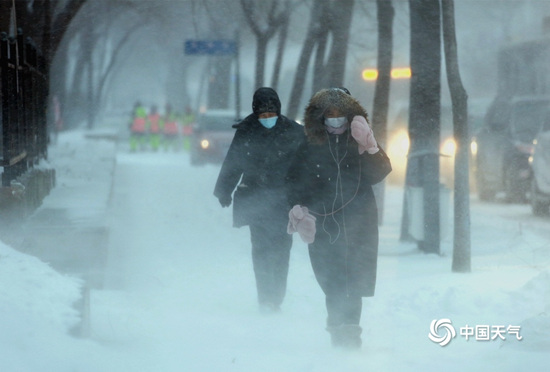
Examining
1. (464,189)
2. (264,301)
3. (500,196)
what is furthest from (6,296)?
(500,196)

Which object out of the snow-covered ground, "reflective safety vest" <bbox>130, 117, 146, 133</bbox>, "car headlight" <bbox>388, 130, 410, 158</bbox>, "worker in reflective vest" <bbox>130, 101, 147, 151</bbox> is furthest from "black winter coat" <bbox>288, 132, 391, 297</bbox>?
"reflective safety vest" <bbox>130, 117, 146, 133</bbox>

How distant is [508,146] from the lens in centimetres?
1872

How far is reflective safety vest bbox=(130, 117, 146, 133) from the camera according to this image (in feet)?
115

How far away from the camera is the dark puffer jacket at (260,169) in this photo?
7.99 m

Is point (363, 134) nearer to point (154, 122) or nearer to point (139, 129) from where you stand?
point (139, 129)

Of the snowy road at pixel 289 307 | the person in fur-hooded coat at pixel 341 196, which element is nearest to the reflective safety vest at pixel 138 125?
the snowy road at pixel 289 307

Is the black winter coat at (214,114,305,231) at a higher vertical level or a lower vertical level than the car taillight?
higher

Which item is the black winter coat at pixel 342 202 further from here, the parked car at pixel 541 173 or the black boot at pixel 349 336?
the parked car at pixel 541 173

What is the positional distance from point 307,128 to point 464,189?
3612mm

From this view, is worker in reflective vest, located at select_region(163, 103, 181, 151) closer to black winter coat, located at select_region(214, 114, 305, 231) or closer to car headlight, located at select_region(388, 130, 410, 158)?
car headlight, located at select_region(388, 130, 410, 158)

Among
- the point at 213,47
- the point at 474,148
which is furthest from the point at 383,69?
the point at 213,47

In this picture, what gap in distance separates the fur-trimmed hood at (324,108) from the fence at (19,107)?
404 centimetres

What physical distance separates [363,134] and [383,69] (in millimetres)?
8740

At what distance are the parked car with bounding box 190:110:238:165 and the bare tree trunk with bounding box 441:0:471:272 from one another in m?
18.2
